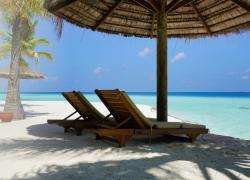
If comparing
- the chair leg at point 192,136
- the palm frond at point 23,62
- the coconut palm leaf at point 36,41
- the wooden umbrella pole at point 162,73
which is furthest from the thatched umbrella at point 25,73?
the chair leg at point 192,136

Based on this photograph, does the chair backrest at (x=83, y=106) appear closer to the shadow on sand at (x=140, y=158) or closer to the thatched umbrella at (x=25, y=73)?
the shadow on sand at (x=140, y=158)

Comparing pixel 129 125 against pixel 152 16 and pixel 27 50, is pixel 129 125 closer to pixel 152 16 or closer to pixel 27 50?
pixel 152 16

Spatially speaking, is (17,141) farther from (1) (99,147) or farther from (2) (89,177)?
(2) (89,177)

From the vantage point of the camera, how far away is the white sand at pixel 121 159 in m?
3.22

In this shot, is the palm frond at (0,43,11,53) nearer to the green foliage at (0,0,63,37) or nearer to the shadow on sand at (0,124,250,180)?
the green foliage at (0,0,63,37)

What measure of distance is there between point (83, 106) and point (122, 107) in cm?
166

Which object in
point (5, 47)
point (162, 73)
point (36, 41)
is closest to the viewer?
point (162, 73)

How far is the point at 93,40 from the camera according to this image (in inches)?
6329

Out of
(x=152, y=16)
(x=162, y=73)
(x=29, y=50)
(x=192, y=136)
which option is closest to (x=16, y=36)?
(x=152, y=16)

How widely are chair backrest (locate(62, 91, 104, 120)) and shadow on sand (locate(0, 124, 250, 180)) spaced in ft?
1.86

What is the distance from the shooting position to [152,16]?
7.74 m

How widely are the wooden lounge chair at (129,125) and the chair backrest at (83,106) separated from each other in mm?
806

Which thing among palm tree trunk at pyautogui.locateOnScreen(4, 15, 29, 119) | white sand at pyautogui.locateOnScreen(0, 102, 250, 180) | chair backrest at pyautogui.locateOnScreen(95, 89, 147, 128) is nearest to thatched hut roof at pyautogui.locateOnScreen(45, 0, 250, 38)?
chair backrest at pyautogui.locateOnScreen(95, 89, 147, 128)

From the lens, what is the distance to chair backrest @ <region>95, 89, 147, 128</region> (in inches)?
183
